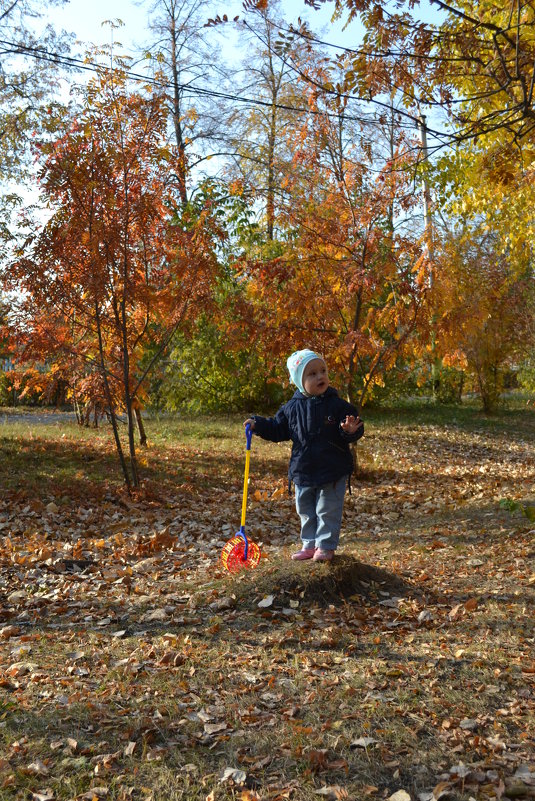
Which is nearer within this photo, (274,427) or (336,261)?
(274,427)

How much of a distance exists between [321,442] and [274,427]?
456mm

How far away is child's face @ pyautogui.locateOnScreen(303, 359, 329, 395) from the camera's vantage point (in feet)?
16.7

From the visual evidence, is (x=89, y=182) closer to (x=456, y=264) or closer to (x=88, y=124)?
(x=88, y=124)

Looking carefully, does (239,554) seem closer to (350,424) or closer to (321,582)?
(321,582)

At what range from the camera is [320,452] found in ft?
16.6

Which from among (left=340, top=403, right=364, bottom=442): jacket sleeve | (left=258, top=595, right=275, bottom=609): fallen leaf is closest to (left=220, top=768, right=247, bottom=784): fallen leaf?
(left=258, top=595, right=275, bottom=609): fallen leaf

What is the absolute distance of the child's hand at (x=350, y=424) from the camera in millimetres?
4789

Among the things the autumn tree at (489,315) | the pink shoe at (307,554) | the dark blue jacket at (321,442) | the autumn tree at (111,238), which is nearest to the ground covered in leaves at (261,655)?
the pink shoe at (307,554)

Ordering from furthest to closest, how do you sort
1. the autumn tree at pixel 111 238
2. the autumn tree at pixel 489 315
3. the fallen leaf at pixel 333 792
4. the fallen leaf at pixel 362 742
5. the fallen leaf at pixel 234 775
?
the autumn tree at pixel 489 315 < the autumn tree at pixel 111 238 < the fallen leaf at pixel 362 742 < the fallen leaf at pixel 234 775 < the fallen leaf at pixel 333 792

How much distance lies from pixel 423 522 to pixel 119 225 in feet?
15.6

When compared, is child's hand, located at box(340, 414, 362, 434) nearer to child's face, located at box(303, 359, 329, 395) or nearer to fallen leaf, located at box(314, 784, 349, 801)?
child's face, located at box(303, 359, 329, 395)

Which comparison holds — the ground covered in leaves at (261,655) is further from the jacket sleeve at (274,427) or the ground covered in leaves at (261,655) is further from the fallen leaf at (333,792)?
the jacket sleeve at (274,427)

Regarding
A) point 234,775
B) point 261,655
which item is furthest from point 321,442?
point 234,775

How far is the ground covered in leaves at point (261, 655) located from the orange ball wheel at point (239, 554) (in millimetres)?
180
